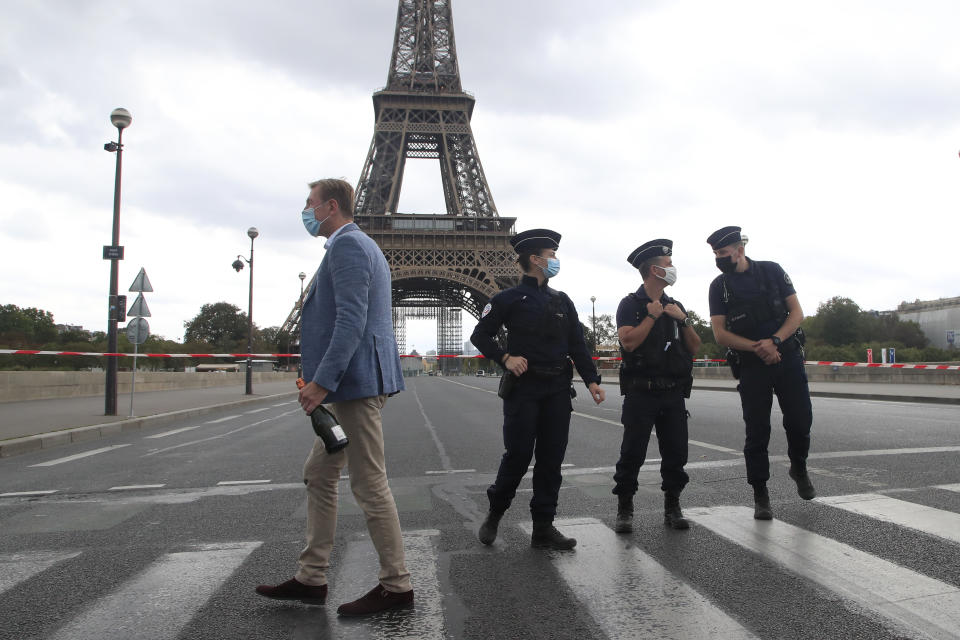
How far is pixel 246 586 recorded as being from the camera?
3.24 meters

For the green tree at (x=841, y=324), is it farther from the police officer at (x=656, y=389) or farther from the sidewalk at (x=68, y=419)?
the police officer at (x=656, y=389)

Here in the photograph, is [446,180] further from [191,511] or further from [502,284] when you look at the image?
[191,511]

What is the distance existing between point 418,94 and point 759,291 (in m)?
52.3

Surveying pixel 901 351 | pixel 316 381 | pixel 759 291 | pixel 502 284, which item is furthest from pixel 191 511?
pixel 901 351

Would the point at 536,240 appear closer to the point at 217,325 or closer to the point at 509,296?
the point at 509,296

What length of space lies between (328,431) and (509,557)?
134 centimetres

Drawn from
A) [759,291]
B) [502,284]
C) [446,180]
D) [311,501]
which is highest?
[446,180]

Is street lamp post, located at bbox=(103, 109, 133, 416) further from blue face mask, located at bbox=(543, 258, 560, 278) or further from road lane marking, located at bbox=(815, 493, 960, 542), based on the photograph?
road lane marking, located at bbox=(815, 493, 960, 542)

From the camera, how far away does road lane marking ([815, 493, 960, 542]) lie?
3.81m

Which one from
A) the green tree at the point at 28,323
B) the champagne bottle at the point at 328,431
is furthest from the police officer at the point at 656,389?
the green tree at the point at 28,323

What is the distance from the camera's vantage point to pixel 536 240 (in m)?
4.08

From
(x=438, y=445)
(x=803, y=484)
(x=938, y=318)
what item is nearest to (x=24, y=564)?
(x=803, y=484)

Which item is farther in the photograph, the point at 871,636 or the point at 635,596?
the point at 635,596

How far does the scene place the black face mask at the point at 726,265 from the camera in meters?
4.58
